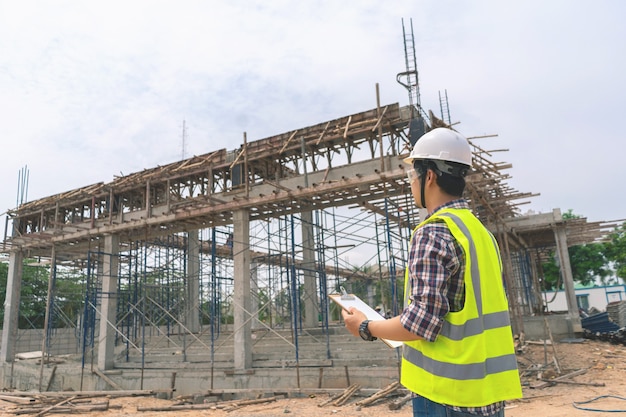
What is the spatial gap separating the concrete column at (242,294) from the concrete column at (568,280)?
11.2 m

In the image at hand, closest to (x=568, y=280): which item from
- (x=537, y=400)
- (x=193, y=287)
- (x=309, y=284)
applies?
(x=309, y=284)

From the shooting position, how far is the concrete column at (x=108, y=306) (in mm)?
15797

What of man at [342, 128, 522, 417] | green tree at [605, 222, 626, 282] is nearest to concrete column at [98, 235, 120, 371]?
man at [342, 128, 522, 417]

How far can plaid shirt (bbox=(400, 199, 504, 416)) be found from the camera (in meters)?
1.58

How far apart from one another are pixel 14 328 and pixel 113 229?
762 centimetres

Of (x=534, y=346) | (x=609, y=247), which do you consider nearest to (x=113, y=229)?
(x=534, y=346)

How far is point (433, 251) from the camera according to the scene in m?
1.62

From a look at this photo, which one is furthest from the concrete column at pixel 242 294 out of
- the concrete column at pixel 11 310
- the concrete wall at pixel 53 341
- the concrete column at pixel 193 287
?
the concrete column at pixel 11 310

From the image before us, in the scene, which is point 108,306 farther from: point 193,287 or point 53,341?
point 53,341

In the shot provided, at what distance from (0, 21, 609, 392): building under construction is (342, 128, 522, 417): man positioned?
8.25 metres

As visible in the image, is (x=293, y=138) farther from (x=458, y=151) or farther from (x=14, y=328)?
(x=14, y=328)

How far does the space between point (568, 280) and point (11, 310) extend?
22.6 metres

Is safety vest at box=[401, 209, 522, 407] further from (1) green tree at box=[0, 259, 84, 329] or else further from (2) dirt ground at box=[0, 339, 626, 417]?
(1) green tree at box=[0, 259, 84, 329]

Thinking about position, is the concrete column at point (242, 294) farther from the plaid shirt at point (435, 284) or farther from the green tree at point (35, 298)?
the green tree at point (35, 298)
